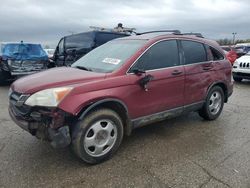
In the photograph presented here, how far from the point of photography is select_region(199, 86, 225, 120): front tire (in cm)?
523

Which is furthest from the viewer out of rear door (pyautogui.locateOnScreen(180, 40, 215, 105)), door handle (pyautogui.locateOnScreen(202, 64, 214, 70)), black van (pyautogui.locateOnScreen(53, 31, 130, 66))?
black van (pyautogui.locateOnScreen(53, 31, 130, 66))

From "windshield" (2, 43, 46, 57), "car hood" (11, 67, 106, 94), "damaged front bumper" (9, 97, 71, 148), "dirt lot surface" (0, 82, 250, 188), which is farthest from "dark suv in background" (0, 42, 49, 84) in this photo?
"damaged front bumper" (9, 97, 71, 148)

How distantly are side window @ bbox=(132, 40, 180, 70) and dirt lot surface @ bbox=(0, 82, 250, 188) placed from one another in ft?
4.06

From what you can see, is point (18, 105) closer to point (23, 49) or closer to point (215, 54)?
point (215, 54)

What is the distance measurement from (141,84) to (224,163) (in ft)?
5.14

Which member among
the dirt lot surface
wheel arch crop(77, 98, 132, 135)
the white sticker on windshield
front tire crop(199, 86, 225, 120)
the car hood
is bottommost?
the dirt lot surface

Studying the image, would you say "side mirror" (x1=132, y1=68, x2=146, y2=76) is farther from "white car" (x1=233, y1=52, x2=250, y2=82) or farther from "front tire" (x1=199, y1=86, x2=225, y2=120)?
"white car" (x1=233, y1=52, x2=250, y2=82)

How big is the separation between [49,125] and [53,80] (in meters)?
0.61

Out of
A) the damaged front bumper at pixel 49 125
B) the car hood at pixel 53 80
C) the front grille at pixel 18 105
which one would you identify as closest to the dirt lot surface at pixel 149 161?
the damaged front bumper at pixel 49 125

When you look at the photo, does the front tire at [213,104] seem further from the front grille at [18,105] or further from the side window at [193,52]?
the front grille at [18,105]

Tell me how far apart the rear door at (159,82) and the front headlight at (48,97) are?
3.18 ft

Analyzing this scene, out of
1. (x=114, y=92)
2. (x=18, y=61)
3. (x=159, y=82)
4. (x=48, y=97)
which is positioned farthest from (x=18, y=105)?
(x=18, y=61)

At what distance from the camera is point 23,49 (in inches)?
401

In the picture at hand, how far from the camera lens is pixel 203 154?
387cm
